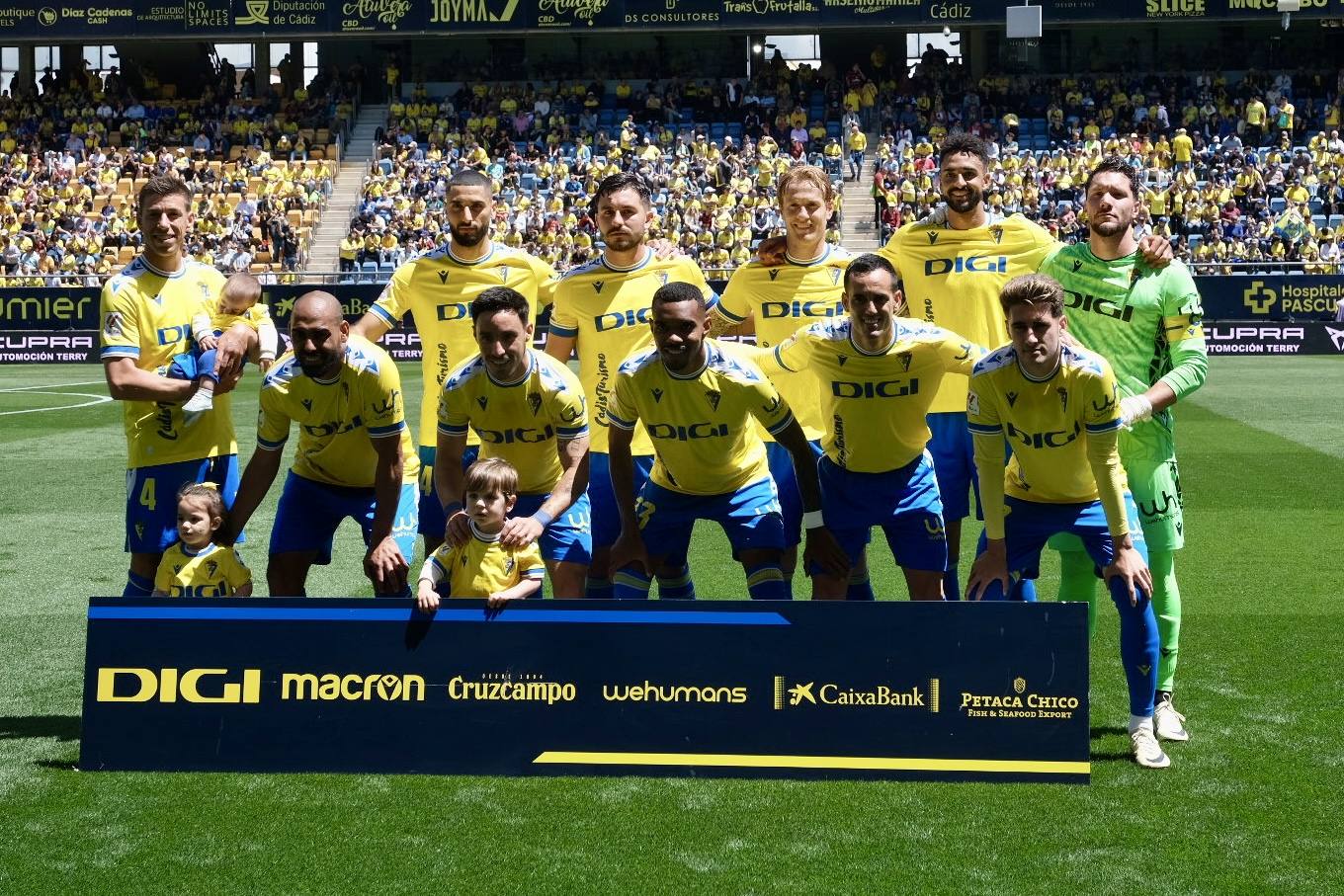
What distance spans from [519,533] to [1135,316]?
2716 millimetres

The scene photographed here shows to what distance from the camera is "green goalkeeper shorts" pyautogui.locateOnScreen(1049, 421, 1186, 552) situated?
20.5ft

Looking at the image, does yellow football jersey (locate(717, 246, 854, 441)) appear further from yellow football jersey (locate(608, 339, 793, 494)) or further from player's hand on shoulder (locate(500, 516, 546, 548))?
player's hand on shoulder (locate(500, 516, 546, 548))

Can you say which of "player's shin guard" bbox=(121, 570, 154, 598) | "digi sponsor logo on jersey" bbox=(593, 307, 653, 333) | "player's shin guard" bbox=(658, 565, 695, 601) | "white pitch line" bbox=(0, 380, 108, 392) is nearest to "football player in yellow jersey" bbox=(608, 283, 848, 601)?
"player's shin guard" bbox=(658, 565, 695, 601)

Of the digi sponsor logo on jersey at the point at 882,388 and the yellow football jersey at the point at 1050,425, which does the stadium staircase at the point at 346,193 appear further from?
the yellow football jersey at the point at 1050,425

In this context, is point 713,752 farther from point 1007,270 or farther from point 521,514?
point 1007,270

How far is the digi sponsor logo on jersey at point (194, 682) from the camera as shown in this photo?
5.74 m

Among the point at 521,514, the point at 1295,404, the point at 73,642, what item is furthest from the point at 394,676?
the point at 1295,404

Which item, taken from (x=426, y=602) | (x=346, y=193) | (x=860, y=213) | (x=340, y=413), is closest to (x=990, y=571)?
(x=426, y=602)

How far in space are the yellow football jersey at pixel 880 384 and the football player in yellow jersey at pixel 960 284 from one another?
614 millimetres

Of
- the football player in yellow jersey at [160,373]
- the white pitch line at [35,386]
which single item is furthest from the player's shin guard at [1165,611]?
the white pitch line at [35,386]

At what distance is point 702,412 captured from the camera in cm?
648

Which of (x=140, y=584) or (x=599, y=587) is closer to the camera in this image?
(x=140, y=584)

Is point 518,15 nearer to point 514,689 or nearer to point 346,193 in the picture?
point 346,193

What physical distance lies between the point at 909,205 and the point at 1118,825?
31.4 metres
